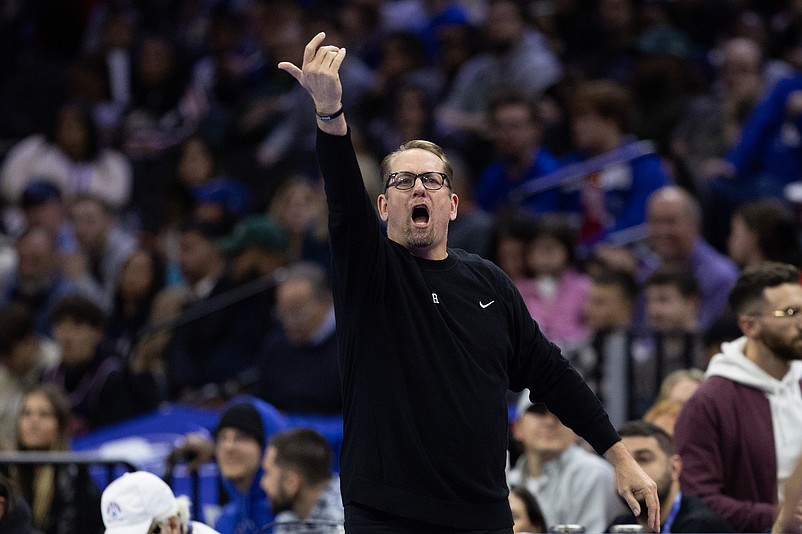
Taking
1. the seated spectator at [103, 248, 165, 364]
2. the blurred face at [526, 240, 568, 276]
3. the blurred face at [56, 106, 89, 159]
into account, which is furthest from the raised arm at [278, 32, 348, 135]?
the blurred face at [56, 106, 89, 159]

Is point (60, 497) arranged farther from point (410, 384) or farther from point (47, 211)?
point (47, 211)

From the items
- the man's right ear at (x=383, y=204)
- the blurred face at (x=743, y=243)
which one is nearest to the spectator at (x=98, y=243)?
the blurred face at (x=743, y=243)

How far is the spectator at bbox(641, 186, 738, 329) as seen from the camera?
8914mm

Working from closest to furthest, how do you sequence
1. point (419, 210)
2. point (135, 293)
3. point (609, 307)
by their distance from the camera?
point (419, 210)
point (609, 307)
point (135, 293)

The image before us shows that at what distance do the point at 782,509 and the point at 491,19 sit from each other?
8.18 metres

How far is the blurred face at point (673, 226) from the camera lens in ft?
29.7

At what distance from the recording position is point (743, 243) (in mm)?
8641

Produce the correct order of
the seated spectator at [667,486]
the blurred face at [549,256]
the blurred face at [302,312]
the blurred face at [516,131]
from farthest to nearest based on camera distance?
the blurred face at [516,131], the blurred face at [549,256], the blurred face at [302,312], the seated spectator at [667,486]

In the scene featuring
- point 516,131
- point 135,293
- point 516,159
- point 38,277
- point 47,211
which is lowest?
point 135,293

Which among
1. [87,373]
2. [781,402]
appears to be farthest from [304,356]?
[781,402]

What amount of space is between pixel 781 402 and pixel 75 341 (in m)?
5.27

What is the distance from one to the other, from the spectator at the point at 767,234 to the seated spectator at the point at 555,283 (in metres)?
1.16

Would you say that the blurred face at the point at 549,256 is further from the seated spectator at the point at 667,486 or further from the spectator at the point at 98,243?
the spectator at the point at 98,243

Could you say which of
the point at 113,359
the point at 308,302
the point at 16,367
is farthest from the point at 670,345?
the point at 16,367
